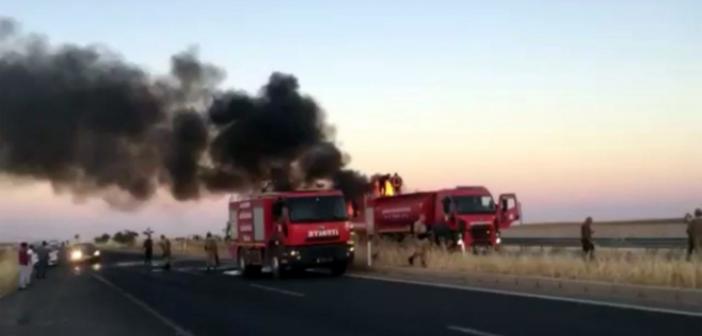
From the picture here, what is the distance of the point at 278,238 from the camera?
114ft

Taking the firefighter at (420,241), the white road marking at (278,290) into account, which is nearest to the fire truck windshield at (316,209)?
the firefighter at (420,241)

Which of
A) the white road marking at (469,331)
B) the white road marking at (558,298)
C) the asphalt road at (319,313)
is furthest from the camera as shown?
the white road marking at (558,298)

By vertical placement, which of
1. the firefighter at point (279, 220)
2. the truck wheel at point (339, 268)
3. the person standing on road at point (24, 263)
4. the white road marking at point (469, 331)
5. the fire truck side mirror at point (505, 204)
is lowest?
the white road marking at point (469, 331)

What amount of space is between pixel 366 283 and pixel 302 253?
4.54 metres

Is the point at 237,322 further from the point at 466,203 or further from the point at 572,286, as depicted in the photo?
the point at 466,203

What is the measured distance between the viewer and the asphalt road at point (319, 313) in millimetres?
16750

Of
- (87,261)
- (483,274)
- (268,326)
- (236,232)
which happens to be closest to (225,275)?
(236,232)

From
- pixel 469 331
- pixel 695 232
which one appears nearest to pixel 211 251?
pixel 695 232

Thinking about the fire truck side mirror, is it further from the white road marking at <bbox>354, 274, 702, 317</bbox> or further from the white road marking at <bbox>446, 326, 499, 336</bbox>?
the white road marking at <bbox>446, 326, 499, 336</bbox>

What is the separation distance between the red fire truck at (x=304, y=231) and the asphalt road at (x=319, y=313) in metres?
2.20

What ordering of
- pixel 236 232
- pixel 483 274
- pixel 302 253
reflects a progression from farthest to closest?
pixel 236 232 → pixel 302 253 → pixel 483 274

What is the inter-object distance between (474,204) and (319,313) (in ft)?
81.0

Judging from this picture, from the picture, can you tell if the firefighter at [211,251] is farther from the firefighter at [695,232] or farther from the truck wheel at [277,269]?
the firefighter at [695,232]

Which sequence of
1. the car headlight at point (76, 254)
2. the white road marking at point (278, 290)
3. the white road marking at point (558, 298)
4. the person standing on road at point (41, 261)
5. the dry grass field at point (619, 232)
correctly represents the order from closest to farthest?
the white road marking at point (558, 298), the white road marking at point (278, 290), the person standing on road at point (41, 261), the car headlight at point (76, 254), the dry grass field at point (619, 232)
